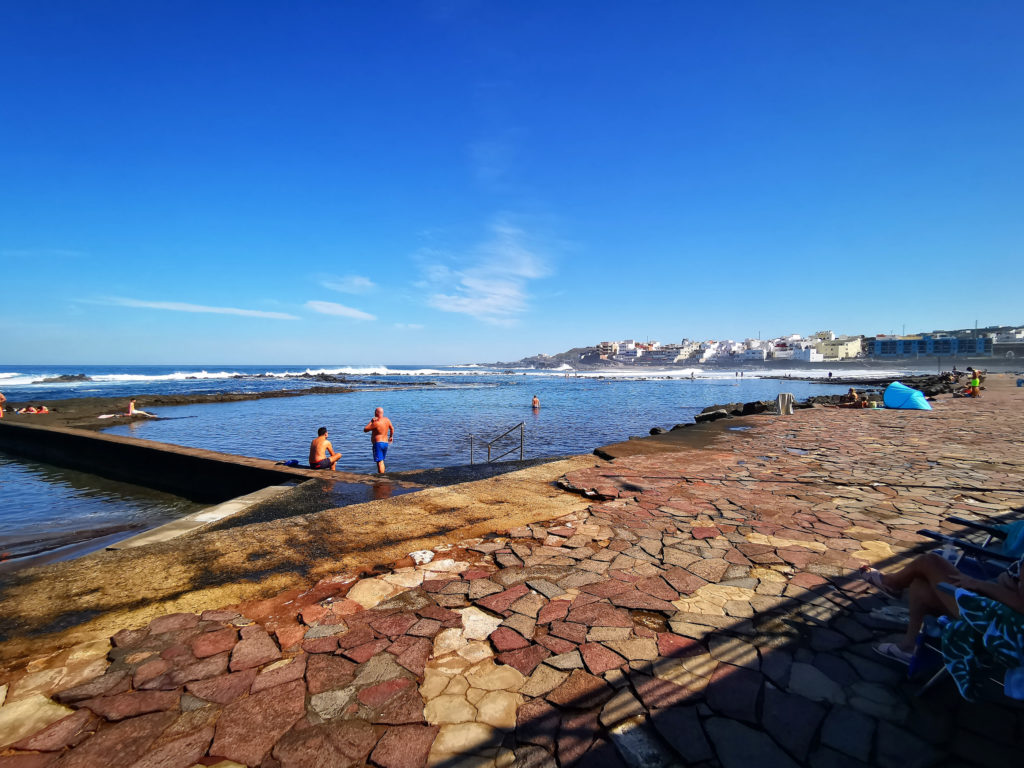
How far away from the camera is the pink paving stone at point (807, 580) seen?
3297 millimetres

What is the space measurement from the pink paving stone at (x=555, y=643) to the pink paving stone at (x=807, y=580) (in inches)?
70.2

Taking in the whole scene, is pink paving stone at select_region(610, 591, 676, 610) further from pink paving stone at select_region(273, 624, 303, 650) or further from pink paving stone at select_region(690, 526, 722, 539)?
pink paving stone at select_region(273, 624, 303, 650)

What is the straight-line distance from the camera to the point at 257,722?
2152 millimetres

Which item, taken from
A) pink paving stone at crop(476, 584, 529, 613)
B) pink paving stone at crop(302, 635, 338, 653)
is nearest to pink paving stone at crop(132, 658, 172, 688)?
pink paving stone at crop(302, 635, 338, 653)

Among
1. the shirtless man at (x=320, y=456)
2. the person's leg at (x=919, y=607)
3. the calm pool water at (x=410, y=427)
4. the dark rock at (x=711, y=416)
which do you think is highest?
the person's leg at (x=919, y=607)

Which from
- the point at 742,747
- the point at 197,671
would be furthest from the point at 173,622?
the point at 742,747

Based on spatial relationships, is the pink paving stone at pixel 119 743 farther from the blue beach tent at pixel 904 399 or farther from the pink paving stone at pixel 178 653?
the blue beach tent at pixel 904 399

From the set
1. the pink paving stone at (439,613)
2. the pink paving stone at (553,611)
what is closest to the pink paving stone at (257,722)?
the pink paving stone at (439,613)

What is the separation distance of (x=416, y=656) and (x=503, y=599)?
796mm

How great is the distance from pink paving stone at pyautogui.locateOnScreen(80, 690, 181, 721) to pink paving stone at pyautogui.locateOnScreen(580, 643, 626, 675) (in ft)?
6.99

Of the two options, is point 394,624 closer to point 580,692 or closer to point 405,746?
point 405,746

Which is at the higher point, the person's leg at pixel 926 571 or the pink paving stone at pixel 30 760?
the person's leg at pixel 926 571

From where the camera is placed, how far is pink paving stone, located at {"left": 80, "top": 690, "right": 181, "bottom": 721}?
2.21 m

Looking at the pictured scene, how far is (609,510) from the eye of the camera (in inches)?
202
